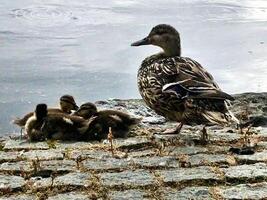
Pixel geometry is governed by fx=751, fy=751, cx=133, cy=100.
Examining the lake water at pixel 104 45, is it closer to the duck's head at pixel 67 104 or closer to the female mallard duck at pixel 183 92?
the duck's head at pixel 67 104

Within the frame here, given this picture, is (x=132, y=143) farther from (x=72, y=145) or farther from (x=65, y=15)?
(x=65, y=15)

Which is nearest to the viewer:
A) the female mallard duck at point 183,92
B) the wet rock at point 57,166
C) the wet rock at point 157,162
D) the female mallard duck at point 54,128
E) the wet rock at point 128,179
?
the wet rock at point 128,179

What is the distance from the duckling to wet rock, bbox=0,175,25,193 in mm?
1286

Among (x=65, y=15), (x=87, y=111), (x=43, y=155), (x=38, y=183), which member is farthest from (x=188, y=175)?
(x=65, y=15)

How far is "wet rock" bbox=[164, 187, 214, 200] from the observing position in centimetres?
354

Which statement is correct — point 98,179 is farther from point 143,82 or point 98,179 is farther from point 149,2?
point 149,2

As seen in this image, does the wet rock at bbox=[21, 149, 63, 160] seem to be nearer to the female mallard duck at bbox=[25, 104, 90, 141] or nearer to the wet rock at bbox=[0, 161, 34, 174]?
the wet rock at bbox=[0, 161, 34, 174]

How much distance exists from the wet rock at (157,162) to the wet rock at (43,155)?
1.59ft

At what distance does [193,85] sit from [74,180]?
1476mm

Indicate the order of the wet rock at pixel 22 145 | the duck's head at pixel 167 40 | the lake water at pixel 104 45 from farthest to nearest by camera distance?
1. the lake water at pixel 104 45
2. the duck's head at pixel 167 40
3. the wet rock at pixel 22 145

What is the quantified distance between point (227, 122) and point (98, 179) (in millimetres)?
1353

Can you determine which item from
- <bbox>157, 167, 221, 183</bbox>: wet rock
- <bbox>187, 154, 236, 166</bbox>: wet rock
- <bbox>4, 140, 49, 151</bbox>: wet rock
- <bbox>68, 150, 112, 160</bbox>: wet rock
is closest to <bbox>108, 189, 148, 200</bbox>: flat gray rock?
<bbox>157, 167, 221, 183</bbox>: wet rock

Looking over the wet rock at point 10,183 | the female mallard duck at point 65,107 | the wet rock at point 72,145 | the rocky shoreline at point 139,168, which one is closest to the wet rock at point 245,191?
the rocky shoreline at point 139,168

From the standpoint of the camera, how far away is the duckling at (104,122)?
515cm
